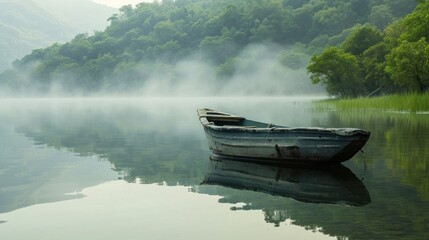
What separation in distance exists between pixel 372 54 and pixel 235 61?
10789cm

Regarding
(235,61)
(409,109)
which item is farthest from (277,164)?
(235,61)

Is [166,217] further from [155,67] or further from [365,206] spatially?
[155,67]

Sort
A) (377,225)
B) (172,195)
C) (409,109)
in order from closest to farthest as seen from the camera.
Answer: (377,225) → (172,195) → (409,109)

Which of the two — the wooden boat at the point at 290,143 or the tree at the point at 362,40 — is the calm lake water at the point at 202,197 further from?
the tree at the point at 362,40

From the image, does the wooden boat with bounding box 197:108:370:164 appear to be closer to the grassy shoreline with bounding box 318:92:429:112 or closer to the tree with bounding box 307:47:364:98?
the grassy shoreline with bounding box 318:92:429:112

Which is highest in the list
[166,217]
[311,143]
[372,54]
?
[372,54]

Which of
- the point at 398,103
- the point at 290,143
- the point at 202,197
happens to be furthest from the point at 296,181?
the point at 398,103

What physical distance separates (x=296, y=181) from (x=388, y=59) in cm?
3858

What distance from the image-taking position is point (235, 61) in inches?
6796

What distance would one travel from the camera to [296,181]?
14211mm

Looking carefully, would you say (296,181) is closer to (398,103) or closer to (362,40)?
(398,103)

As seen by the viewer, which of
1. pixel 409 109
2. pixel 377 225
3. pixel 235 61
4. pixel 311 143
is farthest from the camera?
pixel 235 61

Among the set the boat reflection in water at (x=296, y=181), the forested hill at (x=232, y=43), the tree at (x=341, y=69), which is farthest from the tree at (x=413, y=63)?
the forested hill at (x=232, y=43)

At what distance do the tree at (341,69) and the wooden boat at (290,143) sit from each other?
48.1m
